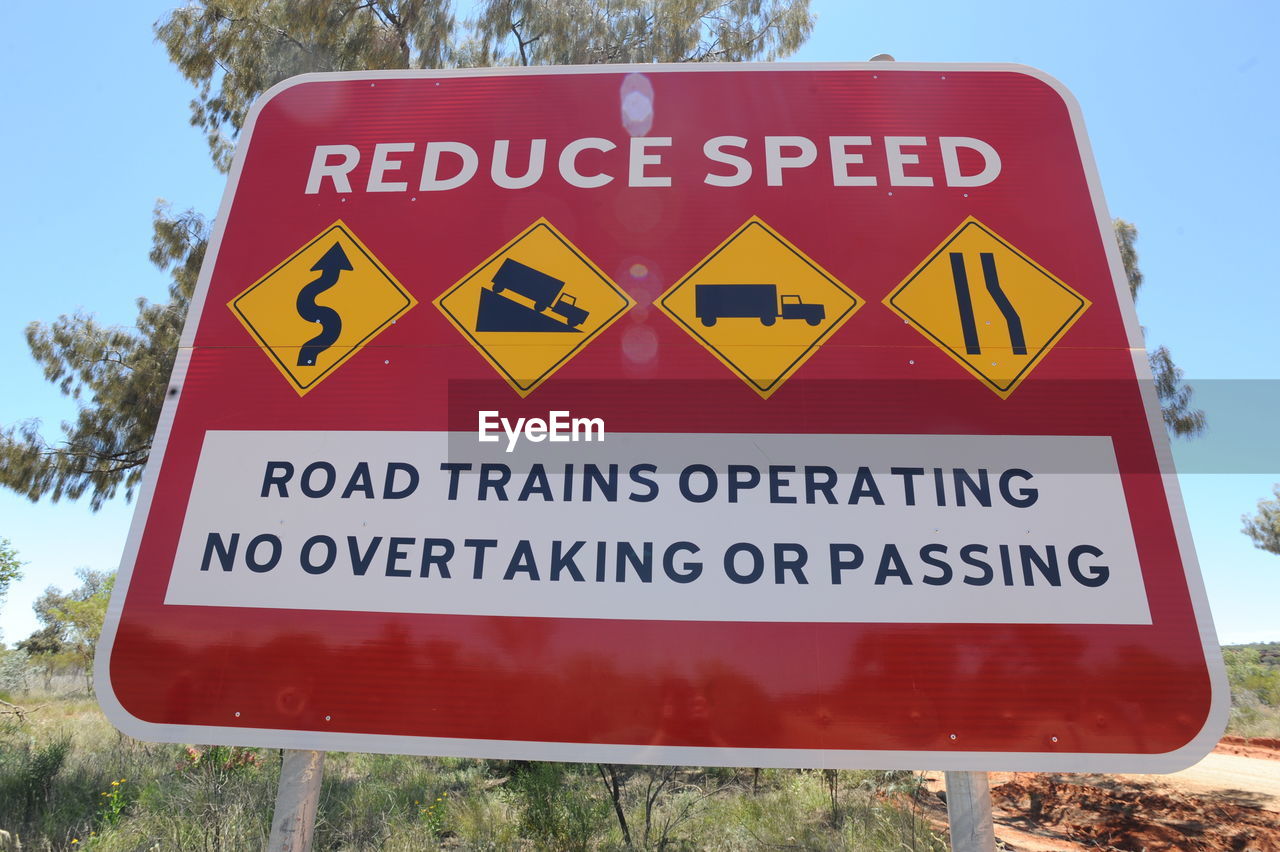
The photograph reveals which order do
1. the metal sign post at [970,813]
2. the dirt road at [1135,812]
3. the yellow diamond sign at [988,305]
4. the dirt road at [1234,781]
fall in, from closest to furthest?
the metal sign post at [970,813] → the yellow diamond sign at [988,305] → the dirt road at [1135,812] → the dirt road at [1234,781]

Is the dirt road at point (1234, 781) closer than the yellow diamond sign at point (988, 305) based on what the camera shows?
No

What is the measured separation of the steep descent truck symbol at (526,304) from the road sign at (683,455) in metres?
0.01

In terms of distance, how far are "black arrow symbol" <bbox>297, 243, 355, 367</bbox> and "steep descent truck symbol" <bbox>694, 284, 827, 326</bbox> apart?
106 centimetres

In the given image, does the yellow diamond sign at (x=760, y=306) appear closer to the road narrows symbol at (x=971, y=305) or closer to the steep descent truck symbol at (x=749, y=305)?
the steep descent truck symbol at (x=749, y=305)

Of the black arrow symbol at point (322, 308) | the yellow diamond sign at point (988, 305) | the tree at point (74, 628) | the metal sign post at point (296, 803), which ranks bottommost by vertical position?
the tree at point (74, 628)

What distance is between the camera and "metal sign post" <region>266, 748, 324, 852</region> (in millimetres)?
1565

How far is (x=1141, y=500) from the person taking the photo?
1.67 meters

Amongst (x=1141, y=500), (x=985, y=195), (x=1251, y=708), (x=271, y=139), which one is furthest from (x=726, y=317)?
(x=1251, y=708)

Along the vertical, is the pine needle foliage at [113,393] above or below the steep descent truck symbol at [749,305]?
below

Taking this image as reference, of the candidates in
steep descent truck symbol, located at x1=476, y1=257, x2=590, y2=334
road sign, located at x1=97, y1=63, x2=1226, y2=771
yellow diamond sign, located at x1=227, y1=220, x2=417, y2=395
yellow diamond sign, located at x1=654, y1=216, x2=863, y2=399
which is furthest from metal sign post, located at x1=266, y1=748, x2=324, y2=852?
yellow diamond sign, located at x1=654, y1=216, x2=863, y2=399

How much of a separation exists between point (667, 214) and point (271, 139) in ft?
4.52

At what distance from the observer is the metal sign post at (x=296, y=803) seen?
5.14ft

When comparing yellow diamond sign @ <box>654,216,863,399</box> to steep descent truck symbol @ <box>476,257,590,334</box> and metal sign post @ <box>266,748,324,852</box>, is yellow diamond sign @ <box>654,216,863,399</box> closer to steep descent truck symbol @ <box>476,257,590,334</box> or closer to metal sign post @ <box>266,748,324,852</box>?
steep descent truck symbol @ <box>476,257,590,334</box>

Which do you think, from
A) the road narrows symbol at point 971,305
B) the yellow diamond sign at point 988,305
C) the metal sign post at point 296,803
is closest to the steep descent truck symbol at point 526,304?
the yellow diamond sign at point 988,305
